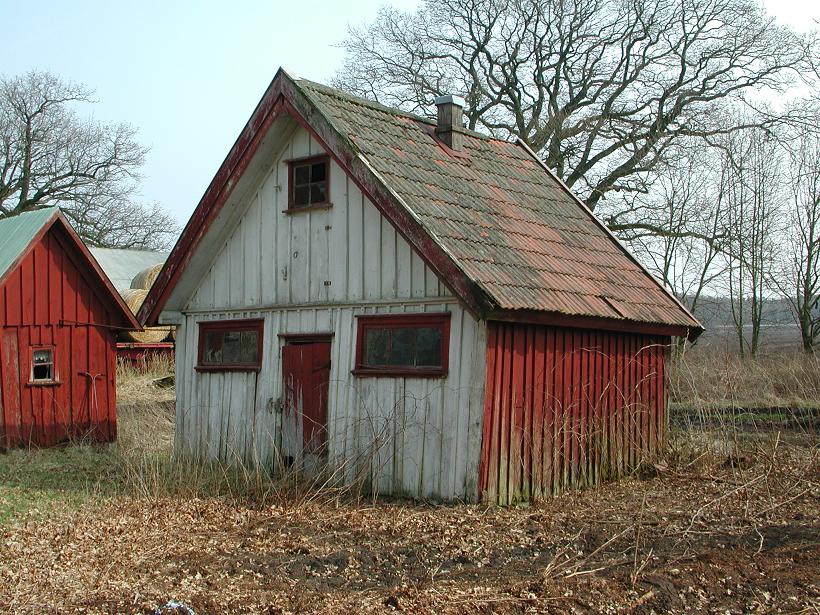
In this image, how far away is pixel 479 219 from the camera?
1245 cm

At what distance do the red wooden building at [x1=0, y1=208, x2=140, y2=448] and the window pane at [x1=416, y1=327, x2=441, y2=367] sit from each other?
743 centimetres

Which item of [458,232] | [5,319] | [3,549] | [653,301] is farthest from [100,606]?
[5,319]

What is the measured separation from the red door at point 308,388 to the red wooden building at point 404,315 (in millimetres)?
26

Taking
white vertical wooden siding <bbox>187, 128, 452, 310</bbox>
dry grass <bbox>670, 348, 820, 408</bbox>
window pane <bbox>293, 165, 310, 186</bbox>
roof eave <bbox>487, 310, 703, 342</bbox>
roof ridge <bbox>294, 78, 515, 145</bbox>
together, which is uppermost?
roof ridge <bbox>294, 78, 515, 145</bbox>

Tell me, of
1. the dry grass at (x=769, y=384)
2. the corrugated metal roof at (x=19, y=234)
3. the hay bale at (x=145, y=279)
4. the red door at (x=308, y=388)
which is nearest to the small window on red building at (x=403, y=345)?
the red door at (x=308, y=388)

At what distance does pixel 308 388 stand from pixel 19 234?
8.26 metres

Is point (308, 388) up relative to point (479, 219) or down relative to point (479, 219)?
down

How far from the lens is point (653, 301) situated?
13.8m

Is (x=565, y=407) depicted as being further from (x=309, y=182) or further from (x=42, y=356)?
(x=42, y=356)

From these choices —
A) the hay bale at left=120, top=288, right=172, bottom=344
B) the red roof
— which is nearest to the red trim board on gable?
the red roof

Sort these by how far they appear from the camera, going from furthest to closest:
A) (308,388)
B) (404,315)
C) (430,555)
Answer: (308,388)
(404,315)
(430,555)

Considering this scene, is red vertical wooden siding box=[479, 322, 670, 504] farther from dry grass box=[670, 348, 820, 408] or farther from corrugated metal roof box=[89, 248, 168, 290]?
corrugated metal roof box=[89, 248, 168, 290]

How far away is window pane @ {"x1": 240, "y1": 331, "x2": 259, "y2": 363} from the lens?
540 inches

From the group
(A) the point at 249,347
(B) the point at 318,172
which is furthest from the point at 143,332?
(B) the point at 318,172
